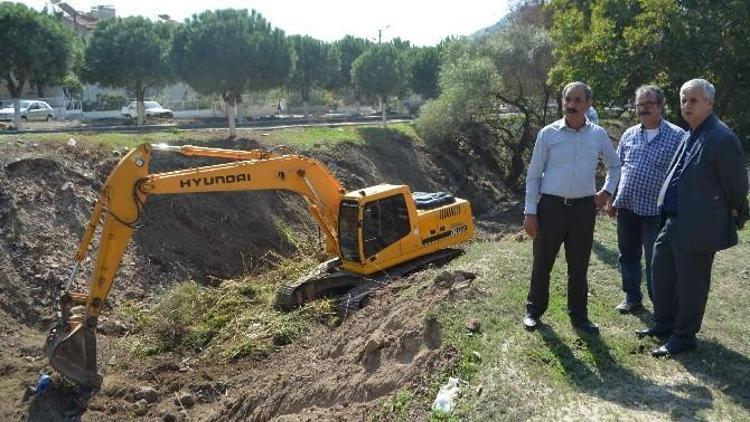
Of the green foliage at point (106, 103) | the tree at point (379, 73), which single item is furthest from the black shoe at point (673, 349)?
the green foliage at point (106, 103)

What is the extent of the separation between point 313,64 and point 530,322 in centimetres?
4098

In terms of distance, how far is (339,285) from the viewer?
387 inches

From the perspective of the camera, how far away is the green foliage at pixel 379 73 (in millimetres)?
40469

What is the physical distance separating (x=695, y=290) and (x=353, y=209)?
538cm

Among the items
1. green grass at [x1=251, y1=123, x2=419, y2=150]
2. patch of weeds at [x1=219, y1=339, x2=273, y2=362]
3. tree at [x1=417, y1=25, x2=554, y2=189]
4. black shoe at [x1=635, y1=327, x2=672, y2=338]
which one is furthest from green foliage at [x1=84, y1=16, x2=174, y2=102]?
black shoe at [x1=635, y1=327, x2=672, y2=338]

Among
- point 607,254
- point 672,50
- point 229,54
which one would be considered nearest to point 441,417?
point 607,254

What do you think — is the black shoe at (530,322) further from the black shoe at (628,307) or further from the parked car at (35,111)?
the parked car at (35,111)

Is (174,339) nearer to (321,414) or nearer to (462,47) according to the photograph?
(321,414)

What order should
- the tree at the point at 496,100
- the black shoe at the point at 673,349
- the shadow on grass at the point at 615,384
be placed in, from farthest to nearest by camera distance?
the tree at the point at 496,100, the black shoe at the point at 673,349, the shadow on grass at the point at 615,384

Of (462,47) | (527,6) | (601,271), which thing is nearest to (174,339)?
(601,271)

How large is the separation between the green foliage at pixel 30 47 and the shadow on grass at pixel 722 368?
28.1m

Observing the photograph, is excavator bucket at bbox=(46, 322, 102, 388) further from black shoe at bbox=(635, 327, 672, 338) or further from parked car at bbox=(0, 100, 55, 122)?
parked car at bbox=(0, 100, 55, 122)

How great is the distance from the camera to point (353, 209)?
9695mm

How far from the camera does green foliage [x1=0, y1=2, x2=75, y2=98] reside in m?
28.3
